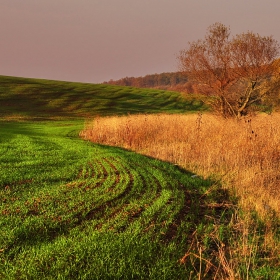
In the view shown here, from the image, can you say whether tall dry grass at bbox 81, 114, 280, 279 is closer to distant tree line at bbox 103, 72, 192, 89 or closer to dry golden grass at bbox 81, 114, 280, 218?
dry golden grass at bbox 81, 114, 280, 218

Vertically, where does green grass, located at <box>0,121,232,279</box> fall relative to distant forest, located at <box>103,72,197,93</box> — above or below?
below

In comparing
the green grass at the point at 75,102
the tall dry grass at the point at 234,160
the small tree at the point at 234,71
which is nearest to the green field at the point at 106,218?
the tall dry grass at the point at 234,160

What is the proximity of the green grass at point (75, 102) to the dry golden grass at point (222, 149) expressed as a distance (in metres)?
19.9

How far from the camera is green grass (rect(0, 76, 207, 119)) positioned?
3862 centimetres

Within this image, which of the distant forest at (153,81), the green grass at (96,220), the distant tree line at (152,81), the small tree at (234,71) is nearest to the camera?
the green grass at (96,220)

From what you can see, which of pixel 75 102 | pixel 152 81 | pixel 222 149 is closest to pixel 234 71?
pixel 222 149

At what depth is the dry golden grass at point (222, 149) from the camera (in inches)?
262

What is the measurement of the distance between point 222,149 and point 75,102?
40.2 metres

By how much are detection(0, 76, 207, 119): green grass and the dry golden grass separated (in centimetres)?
1990

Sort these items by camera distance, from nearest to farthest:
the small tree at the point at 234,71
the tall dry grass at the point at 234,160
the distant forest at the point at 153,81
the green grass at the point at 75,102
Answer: the tall dry grass at the point at 234,160 → the small tree at the point at 234,71 → the green grass at the point at 75,102 → the distant forest at the point at 153,81

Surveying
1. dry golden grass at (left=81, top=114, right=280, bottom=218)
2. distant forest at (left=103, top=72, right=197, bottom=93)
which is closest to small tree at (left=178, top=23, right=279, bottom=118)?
dry golden grass at (left=81, top=114, right=280, bottom=218)

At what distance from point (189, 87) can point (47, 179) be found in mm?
18032

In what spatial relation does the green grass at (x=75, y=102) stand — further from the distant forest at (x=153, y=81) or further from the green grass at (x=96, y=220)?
the distant forest at (x=153, y=81)

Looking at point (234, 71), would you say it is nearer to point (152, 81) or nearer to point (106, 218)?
point (106, 218)
